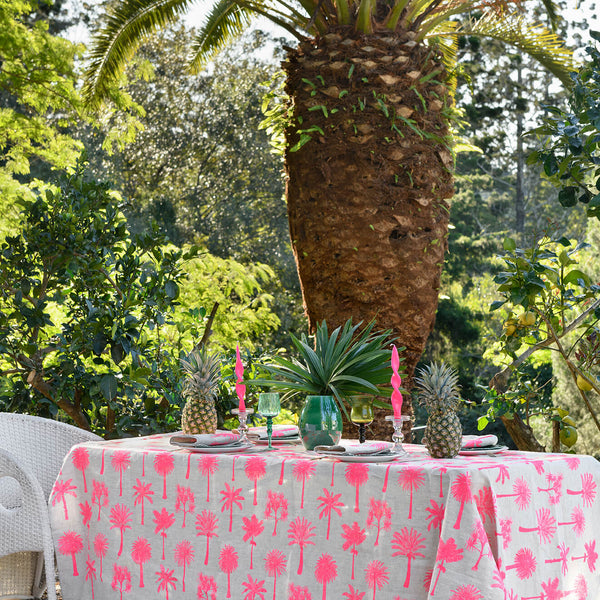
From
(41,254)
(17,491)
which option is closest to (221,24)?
(41,254)

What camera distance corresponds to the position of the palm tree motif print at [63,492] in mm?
2955

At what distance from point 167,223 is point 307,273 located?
1002cm

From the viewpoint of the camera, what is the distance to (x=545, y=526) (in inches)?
91.6

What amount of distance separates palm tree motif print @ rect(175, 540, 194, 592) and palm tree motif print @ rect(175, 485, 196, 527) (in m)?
0.07

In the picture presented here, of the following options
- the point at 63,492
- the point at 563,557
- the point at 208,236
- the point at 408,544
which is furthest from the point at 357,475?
the point at 208,236

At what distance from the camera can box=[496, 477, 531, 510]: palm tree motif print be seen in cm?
224

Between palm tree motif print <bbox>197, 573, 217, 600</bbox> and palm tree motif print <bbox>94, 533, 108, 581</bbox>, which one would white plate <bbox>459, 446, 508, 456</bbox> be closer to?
palm tree motif print <bbox>197, 573, 217, 600</bbox>

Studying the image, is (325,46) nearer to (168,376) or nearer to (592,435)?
(168,376)

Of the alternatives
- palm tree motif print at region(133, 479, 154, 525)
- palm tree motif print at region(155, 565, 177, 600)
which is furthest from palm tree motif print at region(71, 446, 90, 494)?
palm tree motif print at region(155, 565, 177, 600)

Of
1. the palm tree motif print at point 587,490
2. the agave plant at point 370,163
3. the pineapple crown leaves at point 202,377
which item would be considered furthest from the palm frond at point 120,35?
the palm tree motif print at point 587,490

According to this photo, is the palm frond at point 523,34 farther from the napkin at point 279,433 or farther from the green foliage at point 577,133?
the napkin at point 279,433

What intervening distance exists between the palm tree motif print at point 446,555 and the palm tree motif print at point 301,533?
1.45 feet

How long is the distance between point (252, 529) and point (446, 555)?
0.70m

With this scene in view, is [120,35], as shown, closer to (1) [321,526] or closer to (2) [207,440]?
(2) [207,440]
